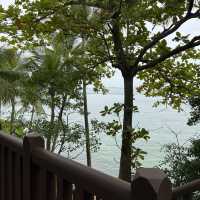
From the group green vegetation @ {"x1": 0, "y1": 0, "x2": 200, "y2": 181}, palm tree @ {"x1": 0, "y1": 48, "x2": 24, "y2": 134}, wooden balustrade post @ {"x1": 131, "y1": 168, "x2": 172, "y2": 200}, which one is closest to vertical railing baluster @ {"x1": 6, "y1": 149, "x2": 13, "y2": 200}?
wooden balustrade post @ {"x1": 131, "y1": 168, "x2": 172, "y2": 200}

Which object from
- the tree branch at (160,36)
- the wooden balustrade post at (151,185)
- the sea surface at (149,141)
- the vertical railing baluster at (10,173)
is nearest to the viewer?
the wooden balustrade post at (151,185)

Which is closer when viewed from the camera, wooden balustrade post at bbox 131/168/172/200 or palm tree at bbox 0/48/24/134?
wooden balustrade post at bbox 131/168/172/200

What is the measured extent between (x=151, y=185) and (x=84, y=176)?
1.15 ft

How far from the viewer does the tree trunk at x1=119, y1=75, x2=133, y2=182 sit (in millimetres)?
6629

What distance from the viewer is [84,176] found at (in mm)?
1198

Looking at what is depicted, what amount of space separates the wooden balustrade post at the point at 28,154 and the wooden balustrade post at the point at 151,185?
74cm

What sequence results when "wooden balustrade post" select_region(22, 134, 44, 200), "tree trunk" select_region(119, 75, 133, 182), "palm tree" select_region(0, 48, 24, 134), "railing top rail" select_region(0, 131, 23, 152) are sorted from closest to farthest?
"wooden balustrade post" select_region(22, 134, 44, 200), "railing top rail" select_region(0, 131, 23, 152), "tree trunk" select_region(119, 75, 133, 182), "palm tree" select_region(0, 48, 24, 134)

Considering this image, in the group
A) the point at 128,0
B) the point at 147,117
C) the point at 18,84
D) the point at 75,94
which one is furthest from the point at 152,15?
the point at 147,117

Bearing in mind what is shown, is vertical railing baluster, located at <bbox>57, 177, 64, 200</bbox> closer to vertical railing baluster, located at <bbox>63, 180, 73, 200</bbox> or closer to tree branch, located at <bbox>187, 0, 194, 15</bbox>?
vertical railing baluster, located at <bbox>63, 180, 73, 200</bbox>

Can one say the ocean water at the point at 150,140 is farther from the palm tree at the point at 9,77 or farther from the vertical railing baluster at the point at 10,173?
the vertical railing baluster at the point at 10,173

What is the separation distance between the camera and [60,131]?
10898 millimetres

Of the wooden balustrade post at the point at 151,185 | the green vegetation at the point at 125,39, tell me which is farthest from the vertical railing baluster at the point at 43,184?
the green vegetation at the point at 125,39

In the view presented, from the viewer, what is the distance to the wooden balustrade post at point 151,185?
34.7 inches

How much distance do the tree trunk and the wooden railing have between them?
14.4 feet
